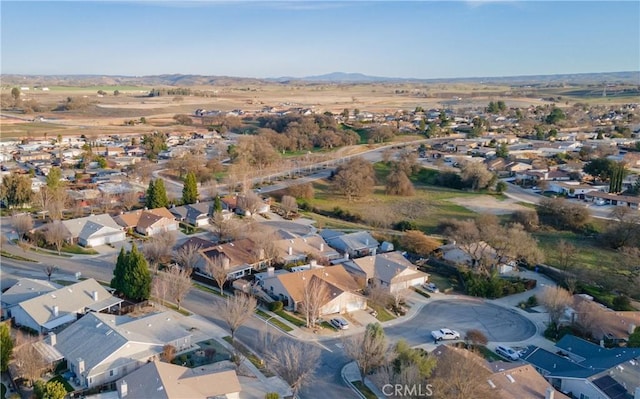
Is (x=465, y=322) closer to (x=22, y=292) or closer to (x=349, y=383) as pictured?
(x=349, y=383)

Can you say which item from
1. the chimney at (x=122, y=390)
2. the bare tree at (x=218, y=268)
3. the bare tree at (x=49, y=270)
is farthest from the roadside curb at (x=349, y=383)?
the bare tree at (x=49, y=270)

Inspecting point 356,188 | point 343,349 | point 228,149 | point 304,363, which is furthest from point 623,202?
point 228,149

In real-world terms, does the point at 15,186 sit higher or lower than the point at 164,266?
higher

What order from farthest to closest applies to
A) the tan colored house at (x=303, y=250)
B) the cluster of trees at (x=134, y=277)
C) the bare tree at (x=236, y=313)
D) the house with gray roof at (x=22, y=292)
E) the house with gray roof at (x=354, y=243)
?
the house with gray roof at (x=354, y=243) → the tan colored house at (x=303, y=250) → the cluster of trees at (x=134, y=277) → the house with gray roof at (x=22, y=292) → the bare tree at (x=236, y=313)

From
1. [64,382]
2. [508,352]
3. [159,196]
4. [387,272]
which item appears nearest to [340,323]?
[387,272]

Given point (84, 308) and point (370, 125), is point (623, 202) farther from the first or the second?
point (370, 125)

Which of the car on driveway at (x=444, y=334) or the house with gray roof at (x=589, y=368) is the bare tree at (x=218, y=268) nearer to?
the car on driveway at (x=444, y=334)
